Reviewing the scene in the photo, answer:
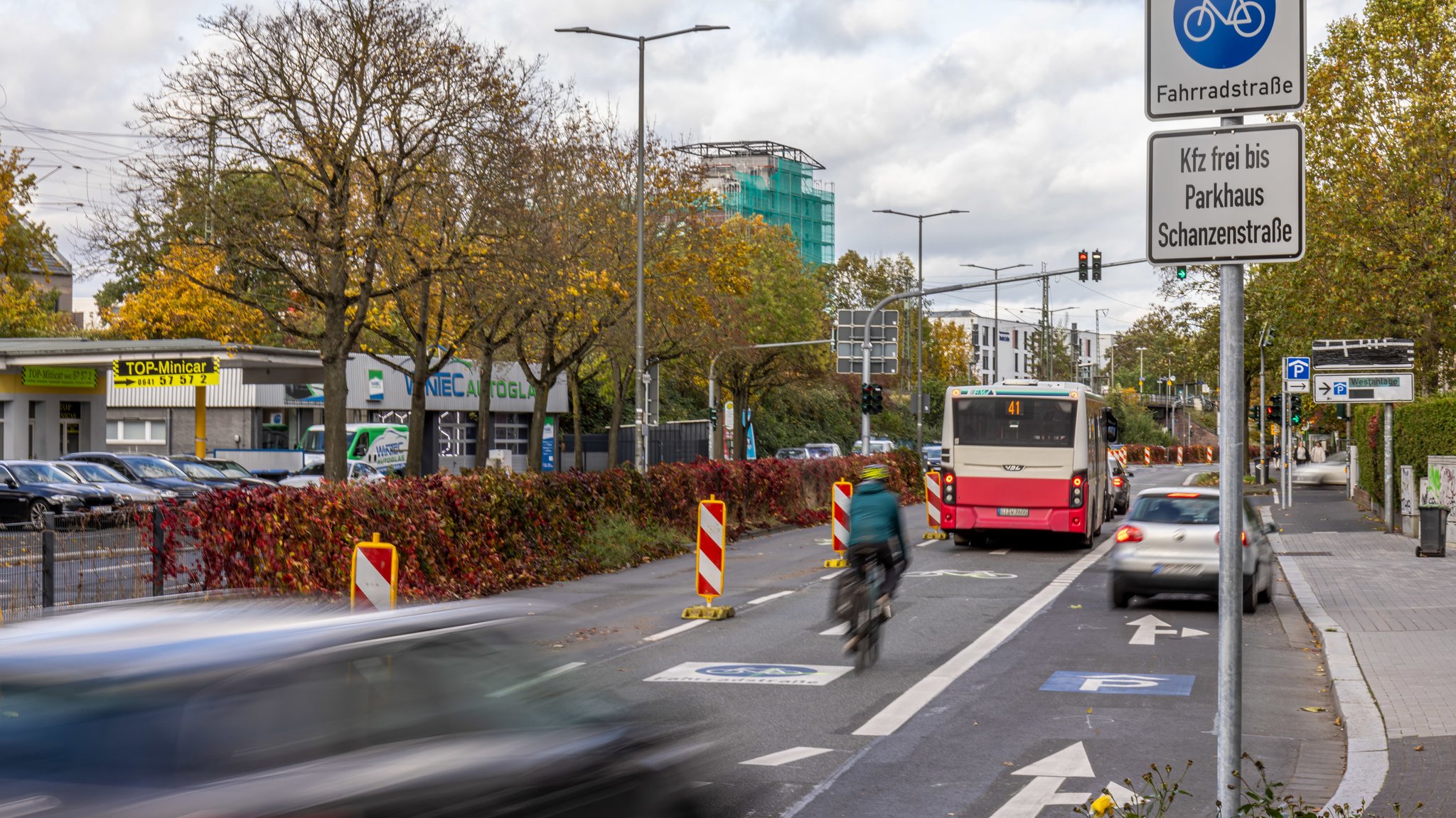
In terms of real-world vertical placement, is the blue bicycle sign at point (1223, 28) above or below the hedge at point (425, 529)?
above

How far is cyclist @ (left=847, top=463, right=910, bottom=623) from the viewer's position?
12.5 meters

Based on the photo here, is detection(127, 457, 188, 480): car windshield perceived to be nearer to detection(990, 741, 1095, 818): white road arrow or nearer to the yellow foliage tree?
the yellow foliage tree

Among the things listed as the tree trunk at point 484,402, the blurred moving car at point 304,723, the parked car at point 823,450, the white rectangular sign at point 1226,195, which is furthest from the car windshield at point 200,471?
the white rectangular sign at point 1226,195

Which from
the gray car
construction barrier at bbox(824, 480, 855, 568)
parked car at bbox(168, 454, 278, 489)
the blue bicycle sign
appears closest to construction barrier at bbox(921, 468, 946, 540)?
construction barrier at bbox(824, 480, 855, 568)

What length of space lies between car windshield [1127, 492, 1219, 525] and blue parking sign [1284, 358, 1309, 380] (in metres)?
20.2

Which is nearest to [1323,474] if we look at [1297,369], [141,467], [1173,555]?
[1297,369]

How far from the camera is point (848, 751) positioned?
875 centimetres

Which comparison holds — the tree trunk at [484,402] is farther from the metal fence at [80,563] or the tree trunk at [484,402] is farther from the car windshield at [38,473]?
the metal fence at [80,563]

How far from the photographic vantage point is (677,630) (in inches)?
576

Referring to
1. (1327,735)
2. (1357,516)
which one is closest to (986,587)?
(1327,735)

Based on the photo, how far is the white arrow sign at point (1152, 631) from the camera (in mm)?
14188

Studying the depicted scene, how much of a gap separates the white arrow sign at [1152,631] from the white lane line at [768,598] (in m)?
4.26

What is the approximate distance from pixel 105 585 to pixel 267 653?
1195 cm

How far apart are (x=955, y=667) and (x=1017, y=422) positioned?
13713 millimetres
